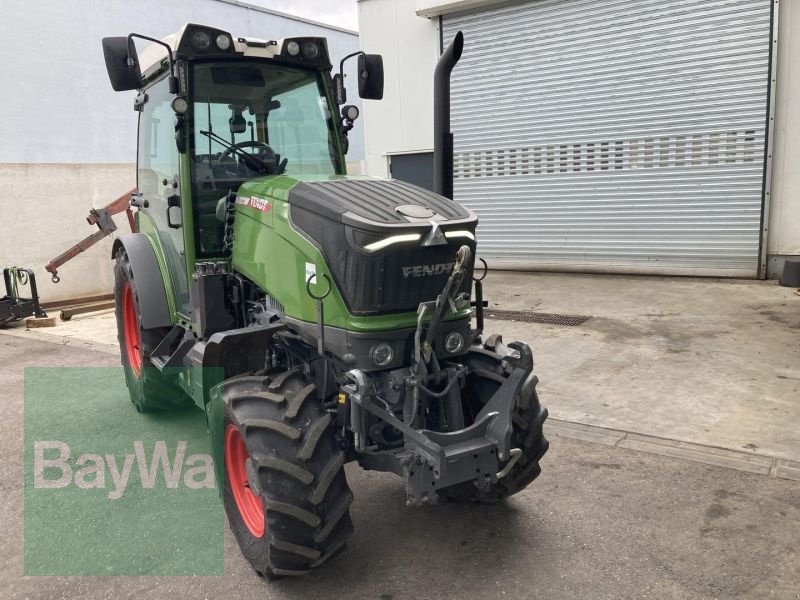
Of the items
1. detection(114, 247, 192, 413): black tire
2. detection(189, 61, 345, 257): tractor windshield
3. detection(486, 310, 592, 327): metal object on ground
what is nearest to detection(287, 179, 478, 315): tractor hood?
detection(189, 61, 345, 257): tractor windshield

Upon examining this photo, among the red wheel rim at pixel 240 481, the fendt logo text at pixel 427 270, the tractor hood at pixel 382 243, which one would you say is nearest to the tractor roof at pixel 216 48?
the tractor hood at pixel 382 243

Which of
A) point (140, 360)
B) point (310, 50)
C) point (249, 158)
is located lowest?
point (140, 360)

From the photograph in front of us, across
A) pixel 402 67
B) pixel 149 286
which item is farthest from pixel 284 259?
pixel 402 67

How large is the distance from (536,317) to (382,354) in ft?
16.3

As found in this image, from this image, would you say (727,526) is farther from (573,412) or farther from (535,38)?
(535,38)

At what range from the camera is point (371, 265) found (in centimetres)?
280

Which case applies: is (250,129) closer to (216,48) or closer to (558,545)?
(216,48)

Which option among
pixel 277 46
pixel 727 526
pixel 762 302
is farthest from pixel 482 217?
pixel 727 526

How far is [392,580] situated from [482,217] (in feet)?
29.1

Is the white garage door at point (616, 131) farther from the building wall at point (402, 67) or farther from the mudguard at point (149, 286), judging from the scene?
→ the mudguard at point (149, 286)

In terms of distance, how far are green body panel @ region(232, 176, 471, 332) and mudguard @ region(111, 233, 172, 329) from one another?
904 mm

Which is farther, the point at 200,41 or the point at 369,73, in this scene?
the point at 369,73

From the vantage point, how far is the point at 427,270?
290 cm

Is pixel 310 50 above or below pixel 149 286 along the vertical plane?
above
